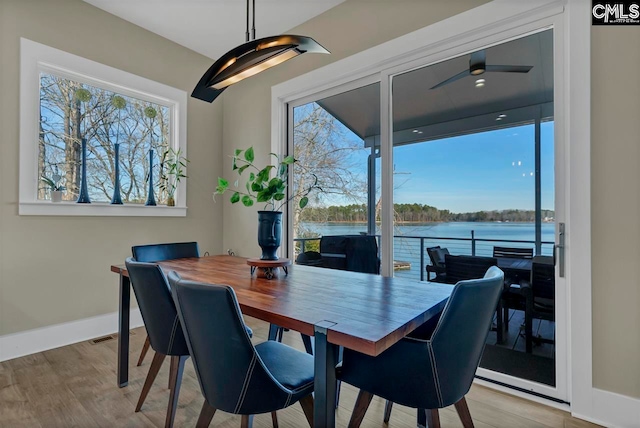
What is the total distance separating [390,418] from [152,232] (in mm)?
2811

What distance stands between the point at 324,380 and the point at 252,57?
155 centimetres

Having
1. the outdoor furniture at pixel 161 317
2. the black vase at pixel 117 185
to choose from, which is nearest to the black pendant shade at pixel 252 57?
the outdoor furniture at pixel 161 317

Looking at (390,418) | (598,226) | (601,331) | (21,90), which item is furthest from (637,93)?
(21,90)

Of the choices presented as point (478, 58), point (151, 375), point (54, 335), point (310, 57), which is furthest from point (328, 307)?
point (54, 335)

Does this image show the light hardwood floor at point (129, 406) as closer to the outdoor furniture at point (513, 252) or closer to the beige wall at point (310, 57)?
the outdoor furniture at point (513, 252)

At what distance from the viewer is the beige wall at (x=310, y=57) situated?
7.71ft

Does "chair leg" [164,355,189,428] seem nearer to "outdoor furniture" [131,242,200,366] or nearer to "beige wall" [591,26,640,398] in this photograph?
"outdoor furniture" [131,242,200,366]

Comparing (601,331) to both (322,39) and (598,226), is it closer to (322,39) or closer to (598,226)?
(598,226)

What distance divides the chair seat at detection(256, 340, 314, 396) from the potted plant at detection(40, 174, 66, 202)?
7.75 feet

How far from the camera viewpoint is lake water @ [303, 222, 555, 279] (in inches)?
77.3

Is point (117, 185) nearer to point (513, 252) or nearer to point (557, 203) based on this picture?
point (513, 252)

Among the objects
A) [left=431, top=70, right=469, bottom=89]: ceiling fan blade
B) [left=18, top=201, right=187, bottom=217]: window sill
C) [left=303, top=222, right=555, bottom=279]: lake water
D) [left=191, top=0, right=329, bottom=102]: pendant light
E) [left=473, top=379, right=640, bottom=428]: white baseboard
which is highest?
[left=431, top=70, right=469, bottom=89]: ceiling fan blade

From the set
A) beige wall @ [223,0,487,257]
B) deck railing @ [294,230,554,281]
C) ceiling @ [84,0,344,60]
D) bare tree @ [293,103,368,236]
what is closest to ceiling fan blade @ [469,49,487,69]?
beige wall @ [223,0,487,257]

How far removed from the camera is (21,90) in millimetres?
2469
